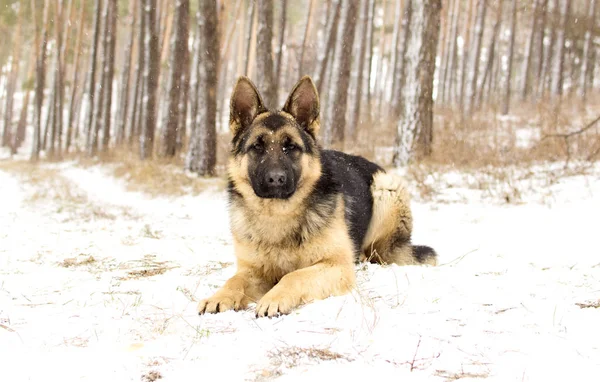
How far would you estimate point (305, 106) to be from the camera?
430 centimetres

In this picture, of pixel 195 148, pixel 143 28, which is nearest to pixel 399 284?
pixel 195 148

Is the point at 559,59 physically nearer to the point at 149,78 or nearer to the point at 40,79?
the point at 149,78

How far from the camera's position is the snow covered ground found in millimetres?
2229

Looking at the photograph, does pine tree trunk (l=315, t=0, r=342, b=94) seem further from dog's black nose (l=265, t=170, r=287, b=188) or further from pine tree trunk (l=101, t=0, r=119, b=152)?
dog's black nose (l=265, t=170, r=287, b=188)

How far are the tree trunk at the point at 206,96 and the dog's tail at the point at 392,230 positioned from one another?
8142mm

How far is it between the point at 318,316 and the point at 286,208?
119cm

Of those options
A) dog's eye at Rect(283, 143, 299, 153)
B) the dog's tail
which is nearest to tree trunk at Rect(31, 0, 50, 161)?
the dog's tail

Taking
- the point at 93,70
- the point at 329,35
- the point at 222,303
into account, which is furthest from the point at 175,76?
the point at 222,303

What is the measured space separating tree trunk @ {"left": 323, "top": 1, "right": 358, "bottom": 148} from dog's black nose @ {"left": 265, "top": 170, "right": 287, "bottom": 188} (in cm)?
1062

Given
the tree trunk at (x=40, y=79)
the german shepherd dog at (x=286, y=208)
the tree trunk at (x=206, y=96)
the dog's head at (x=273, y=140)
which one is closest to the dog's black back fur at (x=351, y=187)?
the german shepherd dog at (x=286, y=208)

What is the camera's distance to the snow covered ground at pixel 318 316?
7.31 feet

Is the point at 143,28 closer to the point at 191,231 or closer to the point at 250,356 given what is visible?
the point at 191,231

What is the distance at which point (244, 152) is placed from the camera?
161 inches

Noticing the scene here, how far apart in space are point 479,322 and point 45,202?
989 cm
